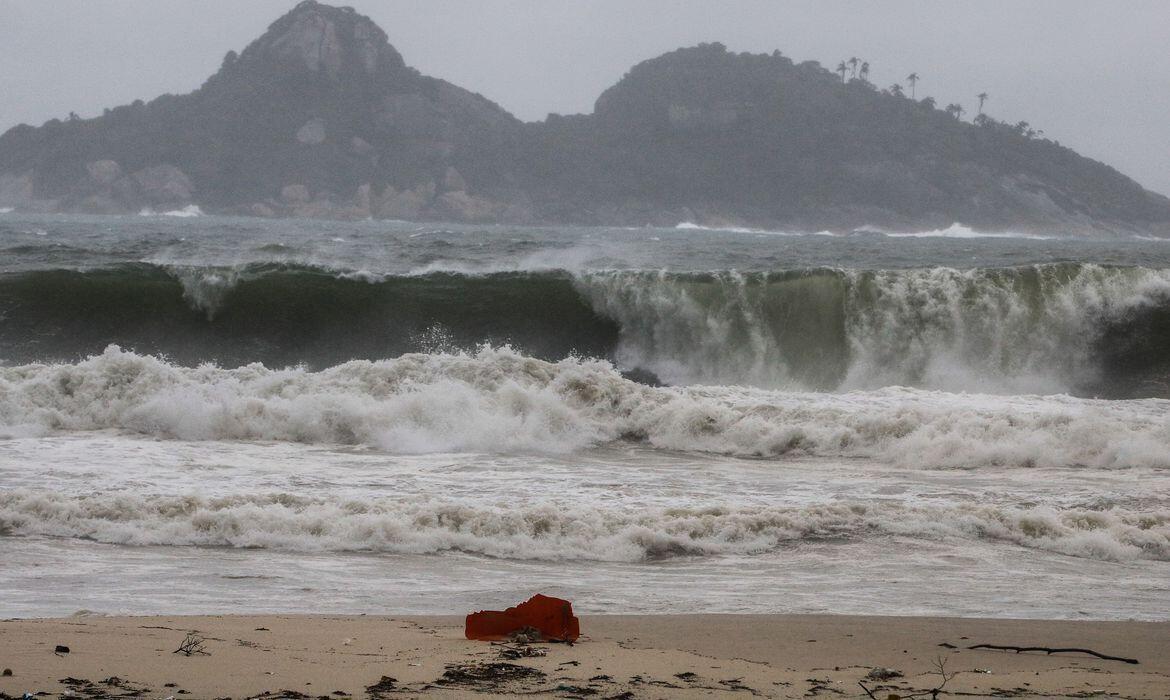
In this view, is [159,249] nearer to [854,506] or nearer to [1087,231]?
[854,506]

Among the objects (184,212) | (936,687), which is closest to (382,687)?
(936,687)

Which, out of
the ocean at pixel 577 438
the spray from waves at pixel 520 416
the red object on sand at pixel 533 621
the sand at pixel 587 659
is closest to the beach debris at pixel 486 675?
the sand at pixel 587 659

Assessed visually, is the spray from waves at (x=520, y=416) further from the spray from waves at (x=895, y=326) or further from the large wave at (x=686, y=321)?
the large wave at (x=686, y=321)

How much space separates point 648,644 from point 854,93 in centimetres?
16883

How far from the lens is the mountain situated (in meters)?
137

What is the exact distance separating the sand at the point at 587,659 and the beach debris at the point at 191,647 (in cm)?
4

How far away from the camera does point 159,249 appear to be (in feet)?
83.3

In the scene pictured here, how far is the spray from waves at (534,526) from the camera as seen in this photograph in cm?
768

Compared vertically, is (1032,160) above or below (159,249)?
above

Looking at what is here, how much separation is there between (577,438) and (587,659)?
7.52m

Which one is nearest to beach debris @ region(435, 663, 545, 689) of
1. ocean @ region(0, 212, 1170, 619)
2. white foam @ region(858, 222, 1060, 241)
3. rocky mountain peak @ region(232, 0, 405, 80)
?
ocean @ region(0, 212, 1170, 619)

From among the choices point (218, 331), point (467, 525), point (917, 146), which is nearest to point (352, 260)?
point (218, 331)

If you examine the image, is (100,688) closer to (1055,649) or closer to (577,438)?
(1055,649)

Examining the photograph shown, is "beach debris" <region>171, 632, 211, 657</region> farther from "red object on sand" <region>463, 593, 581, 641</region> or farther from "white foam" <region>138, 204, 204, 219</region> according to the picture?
"white foam" <region>138, 204, 204, 219</region>
